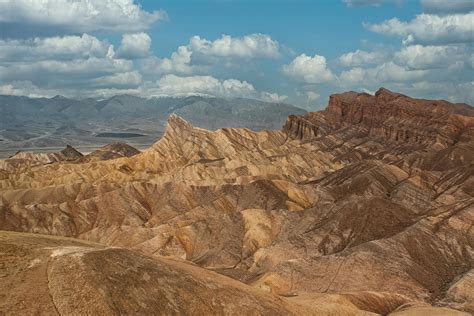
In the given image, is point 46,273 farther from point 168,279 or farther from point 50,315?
point 168,279

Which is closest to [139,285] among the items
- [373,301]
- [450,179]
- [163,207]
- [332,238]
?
[373,301]

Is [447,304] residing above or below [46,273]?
below

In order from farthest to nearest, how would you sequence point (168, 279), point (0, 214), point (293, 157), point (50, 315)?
point (293, 157) < point (0, 214) < point (168, 279) < point (50, 315)

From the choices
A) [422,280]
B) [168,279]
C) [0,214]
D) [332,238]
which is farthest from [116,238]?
[168,279]

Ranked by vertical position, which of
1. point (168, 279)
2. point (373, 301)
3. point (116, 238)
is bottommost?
point (116, 238)

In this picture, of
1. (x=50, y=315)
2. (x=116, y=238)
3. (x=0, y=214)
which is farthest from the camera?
(x=0, y=214)

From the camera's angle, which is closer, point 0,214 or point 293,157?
point 0,214
